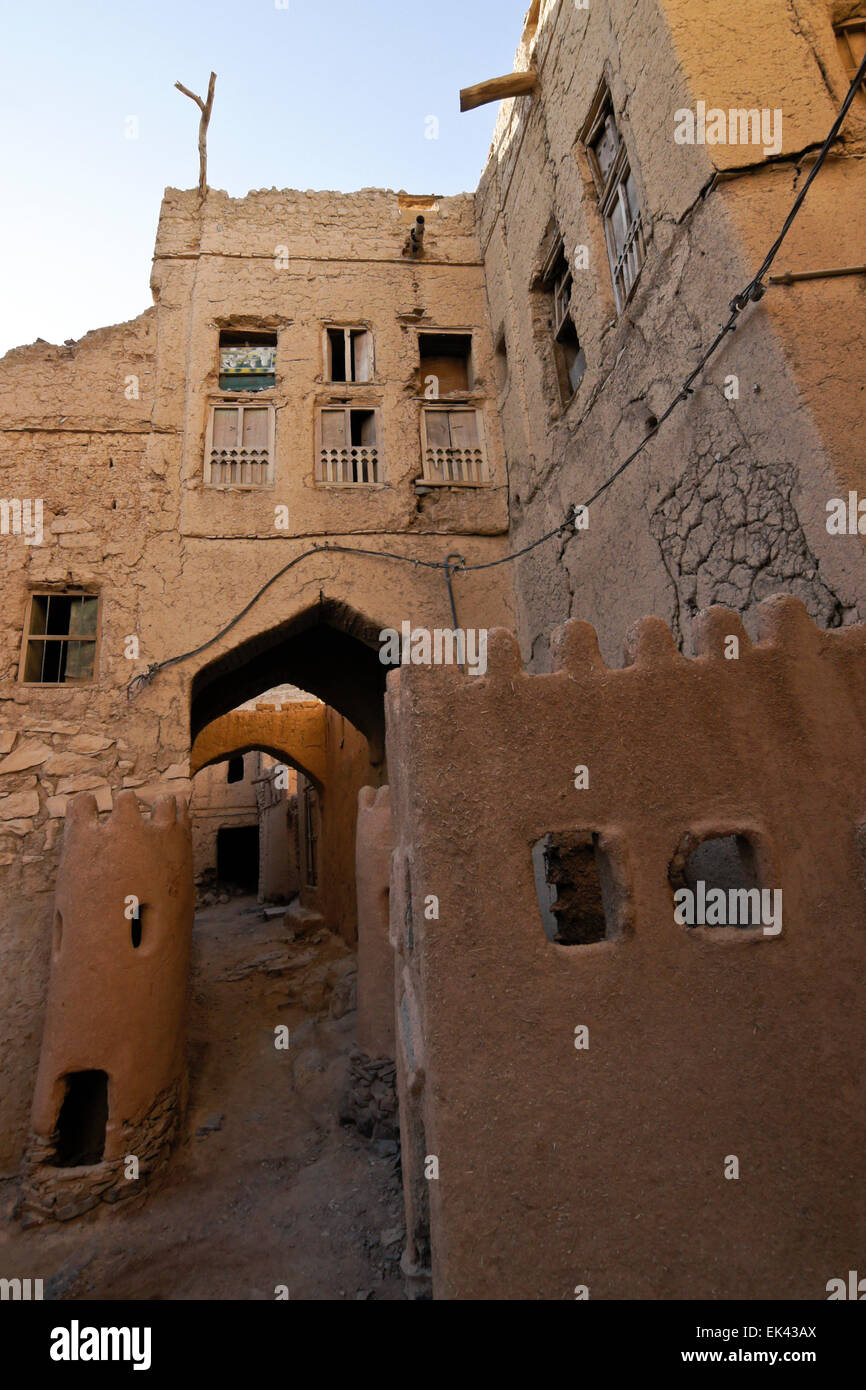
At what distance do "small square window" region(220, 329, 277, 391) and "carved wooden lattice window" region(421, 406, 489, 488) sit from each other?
1.91 meters

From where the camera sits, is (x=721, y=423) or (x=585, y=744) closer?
(x=585, y=744)

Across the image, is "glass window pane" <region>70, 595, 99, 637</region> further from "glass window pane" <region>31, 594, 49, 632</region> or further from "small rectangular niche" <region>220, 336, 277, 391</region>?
"small rectangular niche" <region>220, 336, 277, 391</region>

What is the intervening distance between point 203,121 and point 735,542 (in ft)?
30.3

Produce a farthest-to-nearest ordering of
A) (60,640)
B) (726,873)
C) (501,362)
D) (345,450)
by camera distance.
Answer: (501,362) < (345,450) < (60,640) < (726,873)

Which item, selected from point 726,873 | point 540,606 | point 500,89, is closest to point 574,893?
point 726,873

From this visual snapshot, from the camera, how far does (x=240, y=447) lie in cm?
759

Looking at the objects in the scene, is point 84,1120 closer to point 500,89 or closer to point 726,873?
point 726,873

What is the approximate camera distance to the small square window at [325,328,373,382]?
26.8 feet

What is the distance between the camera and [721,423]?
4223 millimetres

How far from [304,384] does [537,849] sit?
19.1 feet

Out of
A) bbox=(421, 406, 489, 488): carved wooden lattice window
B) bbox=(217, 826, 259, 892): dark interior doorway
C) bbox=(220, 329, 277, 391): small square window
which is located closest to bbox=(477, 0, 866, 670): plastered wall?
bbox=(421, 406, 489, 488): carved wooden lattice window
